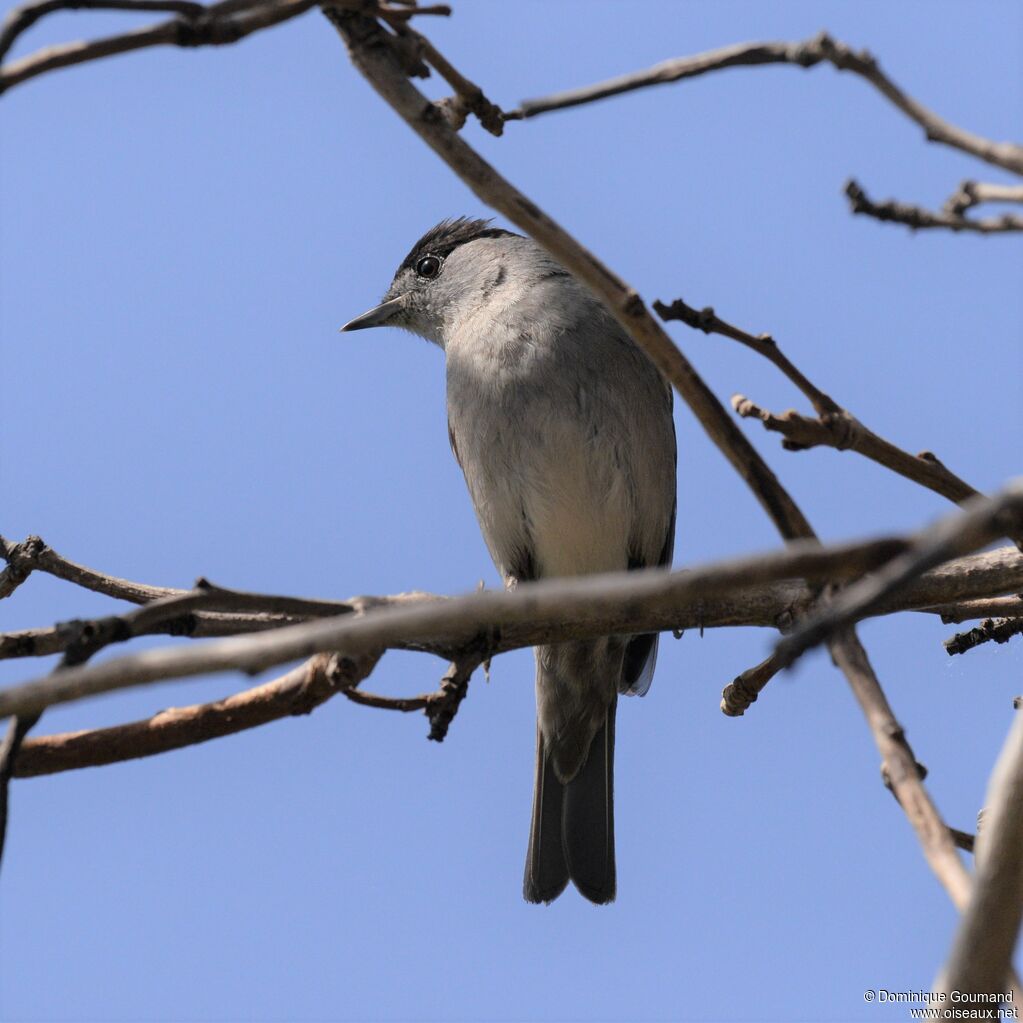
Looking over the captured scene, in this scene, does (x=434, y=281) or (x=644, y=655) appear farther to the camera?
(x=434, y=281)

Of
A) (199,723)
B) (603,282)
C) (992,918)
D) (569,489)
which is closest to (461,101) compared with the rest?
(603,282)

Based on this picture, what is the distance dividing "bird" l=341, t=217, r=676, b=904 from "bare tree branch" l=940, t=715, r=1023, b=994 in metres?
4.15

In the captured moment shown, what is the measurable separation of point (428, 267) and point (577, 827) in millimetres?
3624

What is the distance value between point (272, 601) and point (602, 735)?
167 inches

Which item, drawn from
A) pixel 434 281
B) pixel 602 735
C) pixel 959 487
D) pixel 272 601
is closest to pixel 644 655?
pixel 602 735

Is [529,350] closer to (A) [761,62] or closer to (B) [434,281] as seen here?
(B) [434,281]

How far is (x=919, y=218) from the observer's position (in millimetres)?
2199

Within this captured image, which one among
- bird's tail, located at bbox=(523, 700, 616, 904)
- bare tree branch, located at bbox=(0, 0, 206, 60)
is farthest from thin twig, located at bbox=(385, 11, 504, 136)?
bird's tail, located at bbox=(523, 700, 616, 904)

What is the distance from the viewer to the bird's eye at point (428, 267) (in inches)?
310

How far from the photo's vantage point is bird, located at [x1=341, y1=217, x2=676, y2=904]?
5.96 m

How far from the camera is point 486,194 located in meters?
2.30

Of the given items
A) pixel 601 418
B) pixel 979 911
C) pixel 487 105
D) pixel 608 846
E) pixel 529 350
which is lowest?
pixel 979 911

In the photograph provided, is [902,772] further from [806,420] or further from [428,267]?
[428,267]

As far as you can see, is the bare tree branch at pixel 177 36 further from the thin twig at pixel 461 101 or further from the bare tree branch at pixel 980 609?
the bare tree branch at pixel 980 609
